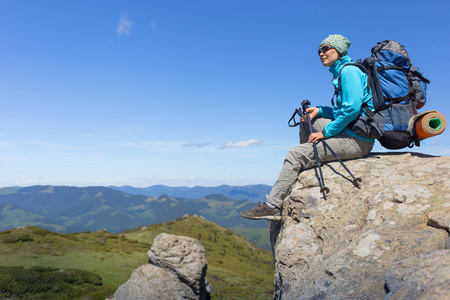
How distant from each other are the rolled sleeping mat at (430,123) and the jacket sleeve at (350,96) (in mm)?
1406

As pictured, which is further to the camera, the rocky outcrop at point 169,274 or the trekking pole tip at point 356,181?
the rocky outcrop at point 169,274

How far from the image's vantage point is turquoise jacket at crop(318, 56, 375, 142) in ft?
21.6

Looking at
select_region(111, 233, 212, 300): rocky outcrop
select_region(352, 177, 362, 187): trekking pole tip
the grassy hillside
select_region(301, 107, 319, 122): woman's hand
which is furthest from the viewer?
the grassy hillside

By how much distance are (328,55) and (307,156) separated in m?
2.60

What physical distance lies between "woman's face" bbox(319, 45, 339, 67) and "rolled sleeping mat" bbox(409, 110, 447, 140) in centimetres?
236

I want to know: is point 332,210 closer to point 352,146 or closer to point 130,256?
point 352,146

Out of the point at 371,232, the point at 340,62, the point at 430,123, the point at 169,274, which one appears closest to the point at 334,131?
the point at 340,62

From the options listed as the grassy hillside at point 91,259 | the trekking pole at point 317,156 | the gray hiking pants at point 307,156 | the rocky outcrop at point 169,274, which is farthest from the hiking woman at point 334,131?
the grassy hillside at point 91,259

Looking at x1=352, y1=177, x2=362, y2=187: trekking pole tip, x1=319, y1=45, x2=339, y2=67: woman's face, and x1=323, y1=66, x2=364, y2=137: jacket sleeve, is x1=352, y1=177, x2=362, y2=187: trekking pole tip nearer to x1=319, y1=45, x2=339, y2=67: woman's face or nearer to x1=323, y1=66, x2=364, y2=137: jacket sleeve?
x1=323, y1=66, x2=364, y2=137: jacket sleeve

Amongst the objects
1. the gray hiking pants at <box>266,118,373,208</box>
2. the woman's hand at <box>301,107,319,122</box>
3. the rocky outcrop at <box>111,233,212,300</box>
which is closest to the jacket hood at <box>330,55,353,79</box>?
the woman's hand at <box>301,107,319,122</box>

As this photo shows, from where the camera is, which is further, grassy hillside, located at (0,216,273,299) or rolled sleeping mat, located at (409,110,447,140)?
grassy hillside, located at (0,216,273,299)

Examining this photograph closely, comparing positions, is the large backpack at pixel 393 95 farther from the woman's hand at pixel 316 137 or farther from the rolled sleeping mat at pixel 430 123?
the woman's hand at pixel 316 137

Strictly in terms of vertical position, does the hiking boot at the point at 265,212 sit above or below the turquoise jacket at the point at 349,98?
below

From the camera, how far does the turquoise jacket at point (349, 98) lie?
6.60m
